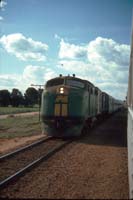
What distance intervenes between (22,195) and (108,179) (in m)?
2.31

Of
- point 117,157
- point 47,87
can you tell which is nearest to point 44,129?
point 47,87

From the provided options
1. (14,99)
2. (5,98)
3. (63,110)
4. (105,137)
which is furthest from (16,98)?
(63,110)

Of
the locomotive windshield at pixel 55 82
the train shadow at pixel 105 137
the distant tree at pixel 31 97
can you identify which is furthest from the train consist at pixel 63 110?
the distant tree at pixel 31 97

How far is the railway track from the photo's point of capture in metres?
7.46

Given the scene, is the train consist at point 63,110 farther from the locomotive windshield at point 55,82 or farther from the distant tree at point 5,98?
the distant tree at point 5,98

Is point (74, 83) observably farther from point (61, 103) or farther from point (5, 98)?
point (5, 98)

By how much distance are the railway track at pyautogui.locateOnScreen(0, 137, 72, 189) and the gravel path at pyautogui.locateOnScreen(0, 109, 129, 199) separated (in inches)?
8.5

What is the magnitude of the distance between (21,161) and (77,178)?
258 centimetres

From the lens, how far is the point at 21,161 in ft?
31.0

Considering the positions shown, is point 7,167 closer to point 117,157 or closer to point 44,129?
point 117,157

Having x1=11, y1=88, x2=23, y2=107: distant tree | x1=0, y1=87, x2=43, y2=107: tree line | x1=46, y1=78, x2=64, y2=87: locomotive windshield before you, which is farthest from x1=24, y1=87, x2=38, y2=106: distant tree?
x1=46, y1=78, x2=64, y2=87: locomotive windshield

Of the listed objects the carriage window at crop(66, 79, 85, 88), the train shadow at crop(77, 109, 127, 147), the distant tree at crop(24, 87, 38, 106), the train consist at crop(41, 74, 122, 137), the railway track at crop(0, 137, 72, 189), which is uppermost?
the distant tree at crop(24, 87, 38, 106)

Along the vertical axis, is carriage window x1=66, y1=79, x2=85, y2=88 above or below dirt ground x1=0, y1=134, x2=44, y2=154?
above

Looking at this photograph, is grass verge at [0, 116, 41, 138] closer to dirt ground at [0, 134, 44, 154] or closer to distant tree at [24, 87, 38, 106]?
dirt ground at [0, 134, 44, 154]
